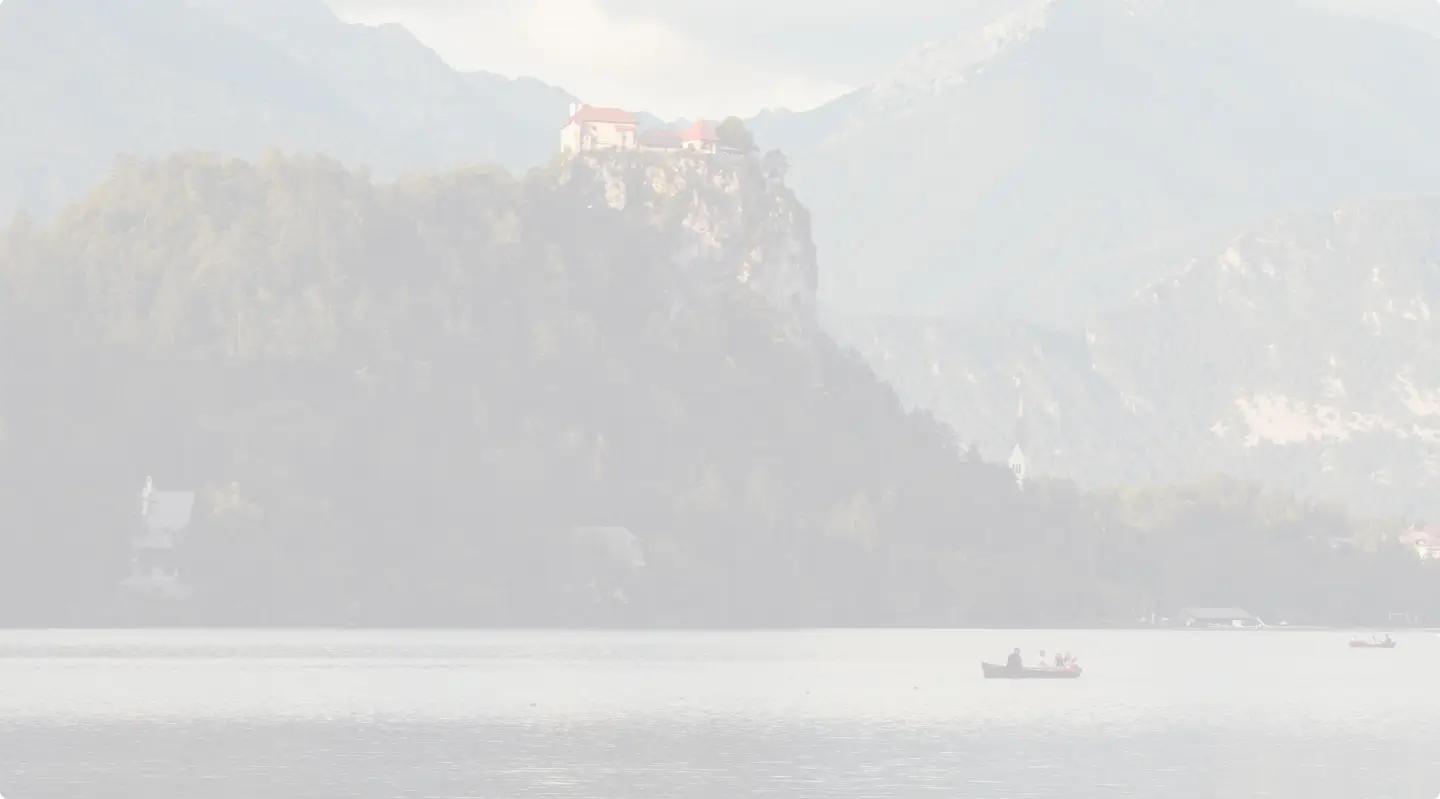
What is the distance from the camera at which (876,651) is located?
6767 inches

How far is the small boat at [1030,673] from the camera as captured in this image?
13588cm

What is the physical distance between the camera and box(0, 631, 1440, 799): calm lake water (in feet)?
258

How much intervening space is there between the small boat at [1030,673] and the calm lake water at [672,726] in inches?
27.2

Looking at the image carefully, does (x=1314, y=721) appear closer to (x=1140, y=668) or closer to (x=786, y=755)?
(x=786, y=755)

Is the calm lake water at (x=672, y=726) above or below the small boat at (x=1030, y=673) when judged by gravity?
below

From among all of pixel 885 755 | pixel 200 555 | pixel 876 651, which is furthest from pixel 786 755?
pixel 200 555

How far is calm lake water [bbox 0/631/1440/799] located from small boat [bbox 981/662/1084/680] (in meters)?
0.69

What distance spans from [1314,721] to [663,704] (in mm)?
26300

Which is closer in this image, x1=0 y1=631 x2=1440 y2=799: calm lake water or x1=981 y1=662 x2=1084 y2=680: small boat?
x1=0 y1=631 x2=1440 y2=799: calm lake water

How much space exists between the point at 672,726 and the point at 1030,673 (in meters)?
39.7

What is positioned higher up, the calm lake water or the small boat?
the small boat

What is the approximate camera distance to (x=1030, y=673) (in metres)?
135

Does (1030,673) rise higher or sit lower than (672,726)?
higher

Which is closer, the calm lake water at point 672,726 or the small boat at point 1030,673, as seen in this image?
the calm lake water at point 672,726
